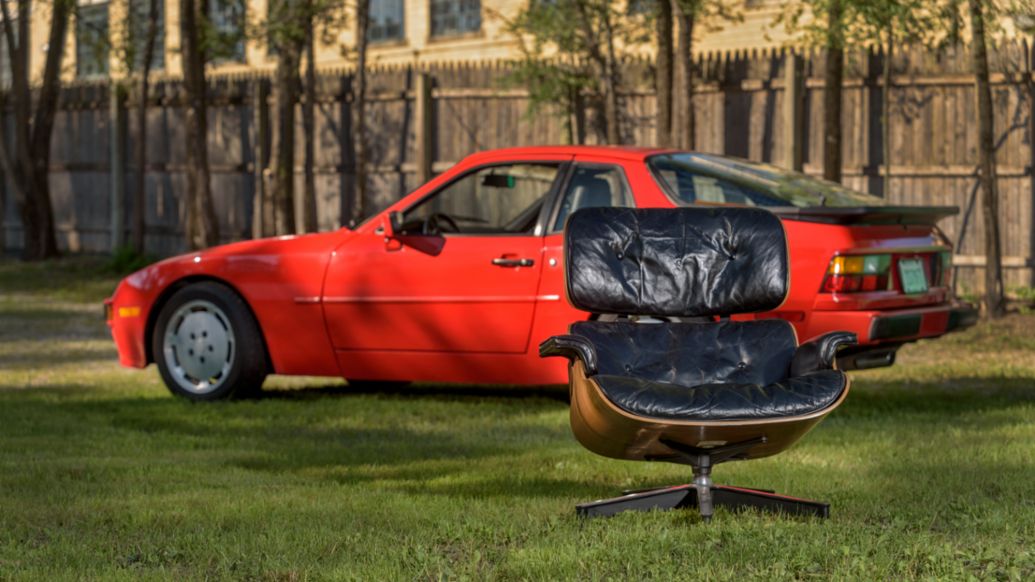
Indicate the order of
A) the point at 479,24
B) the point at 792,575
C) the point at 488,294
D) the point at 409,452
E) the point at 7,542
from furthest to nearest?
the point at 479,24
the point at 488,294
the point at 409,452
the point at 7,542
the point at 792,575

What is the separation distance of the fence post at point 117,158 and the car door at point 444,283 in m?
15.5

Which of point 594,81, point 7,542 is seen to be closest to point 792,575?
point 7,542

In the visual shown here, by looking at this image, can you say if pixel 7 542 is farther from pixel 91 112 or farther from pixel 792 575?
pixel 91 112

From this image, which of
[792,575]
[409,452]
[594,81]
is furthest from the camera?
[594,81]

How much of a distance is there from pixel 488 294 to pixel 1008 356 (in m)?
5.07

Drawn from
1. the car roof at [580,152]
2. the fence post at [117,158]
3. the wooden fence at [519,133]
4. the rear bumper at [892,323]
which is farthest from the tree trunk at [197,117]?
the rear bumper at [892,323]

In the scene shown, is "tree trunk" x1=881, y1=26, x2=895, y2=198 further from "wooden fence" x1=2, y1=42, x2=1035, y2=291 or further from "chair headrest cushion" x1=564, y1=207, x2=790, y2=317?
"chair headrest cushion" x1=564, y1=207, x2=790, y2=317

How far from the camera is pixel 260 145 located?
73.4 feet

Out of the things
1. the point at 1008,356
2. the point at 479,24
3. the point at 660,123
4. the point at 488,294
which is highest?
the point at 479,24

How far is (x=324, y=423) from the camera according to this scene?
32.0ft

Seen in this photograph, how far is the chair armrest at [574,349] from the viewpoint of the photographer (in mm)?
6367

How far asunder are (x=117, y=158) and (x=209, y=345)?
50.7 feet

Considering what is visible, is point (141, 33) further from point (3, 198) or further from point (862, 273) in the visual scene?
point (862, 273)

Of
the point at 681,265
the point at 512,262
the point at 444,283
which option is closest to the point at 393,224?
the point at 444,283
